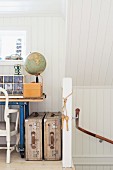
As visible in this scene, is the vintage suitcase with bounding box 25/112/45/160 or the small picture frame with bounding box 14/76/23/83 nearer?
the vintage suitcase with bounding box 25/112/45/160

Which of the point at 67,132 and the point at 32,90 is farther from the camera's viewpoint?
the point at 32,90

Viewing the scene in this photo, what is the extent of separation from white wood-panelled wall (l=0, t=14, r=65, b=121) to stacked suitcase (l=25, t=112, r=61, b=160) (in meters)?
0.86

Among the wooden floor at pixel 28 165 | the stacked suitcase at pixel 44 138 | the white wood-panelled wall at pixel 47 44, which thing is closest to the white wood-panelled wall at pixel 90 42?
the white wood-panelled wall at pixel 47 44

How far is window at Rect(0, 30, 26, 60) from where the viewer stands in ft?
13.9

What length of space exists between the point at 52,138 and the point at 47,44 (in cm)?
152

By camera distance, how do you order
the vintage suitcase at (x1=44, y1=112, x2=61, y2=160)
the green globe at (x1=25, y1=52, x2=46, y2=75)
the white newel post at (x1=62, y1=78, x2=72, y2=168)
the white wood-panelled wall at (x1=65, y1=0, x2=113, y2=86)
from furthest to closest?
the green globe at (x1=25, y1=52, x2=46, y2=75), the vintage suitcase at (x1=44, y1=112, x2=61, y2=160), the white wood-panelled wall at (x1=65, y1=0, x2=113, y2=86), the white newel post at (x1=62, y1=78, x2=72, y2=168)

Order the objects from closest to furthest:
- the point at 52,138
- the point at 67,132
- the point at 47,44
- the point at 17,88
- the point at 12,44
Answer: the point at 67,132
the point at 52,138
the point at 17,88
the point at 47,44
the point at 12,44

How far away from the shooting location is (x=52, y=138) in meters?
3.29

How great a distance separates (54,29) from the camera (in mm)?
4086

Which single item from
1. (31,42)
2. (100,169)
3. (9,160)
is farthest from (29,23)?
(100,169)

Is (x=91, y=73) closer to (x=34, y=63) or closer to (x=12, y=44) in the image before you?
(x=34, y=63)

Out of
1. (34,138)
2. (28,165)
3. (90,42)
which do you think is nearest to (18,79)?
(34,138)

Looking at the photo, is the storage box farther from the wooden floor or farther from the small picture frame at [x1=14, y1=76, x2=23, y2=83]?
the wooden floor

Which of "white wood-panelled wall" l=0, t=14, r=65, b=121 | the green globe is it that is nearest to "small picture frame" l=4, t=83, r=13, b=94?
"white wood-panelled wall" l=0, t=14, r=65, b=121
